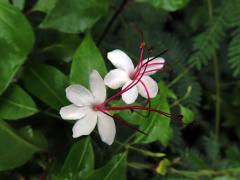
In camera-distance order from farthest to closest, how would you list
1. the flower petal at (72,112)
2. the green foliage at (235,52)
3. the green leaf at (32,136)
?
1. the green foliage at (235,52)
2. the green leaf at (32,136)
3. the flower petal at (72,112)

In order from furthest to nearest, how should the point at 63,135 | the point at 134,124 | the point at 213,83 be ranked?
1. the point at 213,83
2. the point at 63,135
3. the point at 134,124

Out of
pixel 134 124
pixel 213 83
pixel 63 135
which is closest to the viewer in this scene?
pixel 134 124

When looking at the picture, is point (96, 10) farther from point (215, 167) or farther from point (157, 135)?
point (215, 167)

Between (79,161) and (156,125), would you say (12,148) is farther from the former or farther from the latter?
(156,125)

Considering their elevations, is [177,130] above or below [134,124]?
below

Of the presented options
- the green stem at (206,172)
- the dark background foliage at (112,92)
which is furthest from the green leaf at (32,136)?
the green stem at (206,172)

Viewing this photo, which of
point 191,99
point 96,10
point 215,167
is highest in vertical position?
point 96,10

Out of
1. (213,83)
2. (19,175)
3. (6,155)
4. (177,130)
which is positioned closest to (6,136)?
(6,155)

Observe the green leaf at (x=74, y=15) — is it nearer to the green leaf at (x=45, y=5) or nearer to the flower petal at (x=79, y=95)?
the green leaf at (x=45, y=5)
